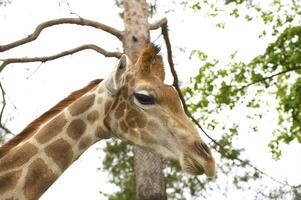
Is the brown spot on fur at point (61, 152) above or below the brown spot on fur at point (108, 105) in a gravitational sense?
below

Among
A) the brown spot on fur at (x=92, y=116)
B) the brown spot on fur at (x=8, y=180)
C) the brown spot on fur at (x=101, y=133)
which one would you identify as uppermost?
the brown spot on fur at (x=92, y=116)

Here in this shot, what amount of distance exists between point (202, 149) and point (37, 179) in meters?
1.34

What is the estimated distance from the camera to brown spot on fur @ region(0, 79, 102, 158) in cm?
473

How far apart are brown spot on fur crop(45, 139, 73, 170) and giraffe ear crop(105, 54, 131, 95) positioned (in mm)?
609

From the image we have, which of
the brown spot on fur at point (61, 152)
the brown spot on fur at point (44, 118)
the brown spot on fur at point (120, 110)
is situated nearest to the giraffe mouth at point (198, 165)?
the brown spot on fur at point (120, 110)

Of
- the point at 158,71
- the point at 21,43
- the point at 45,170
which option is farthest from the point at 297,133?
the point at 45,170

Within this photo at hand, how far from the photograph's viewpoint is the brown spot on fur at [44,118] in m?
4.73

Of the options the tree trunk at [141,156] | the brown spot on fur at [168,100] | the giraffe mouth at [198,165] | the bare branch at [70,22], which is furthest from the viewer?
the bare branch at [70,22]

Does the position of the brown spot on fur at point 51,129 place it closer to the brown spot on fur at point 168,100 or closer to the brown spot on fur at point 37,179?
the brown spot on fur at point 37,179

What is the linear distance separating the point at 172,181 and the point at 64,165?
48.9 ft

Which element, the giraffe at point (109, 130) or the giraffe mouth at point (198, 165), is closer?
the giraffe mouth at point (198, 165)

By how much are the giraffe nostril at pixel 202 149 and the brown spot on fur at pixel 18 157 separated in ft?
4.35

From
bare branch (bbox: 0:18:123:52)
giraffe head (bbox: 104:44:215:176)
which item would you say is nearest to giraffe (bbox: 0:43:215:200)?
giraffe head (bbox: 104:44:215:176)

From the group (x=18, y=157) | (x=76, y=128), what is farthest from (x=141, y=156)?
(x=18, y=157)
